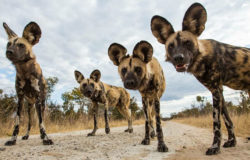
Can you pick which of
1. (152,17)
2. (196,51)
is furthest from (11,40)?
(196,51)

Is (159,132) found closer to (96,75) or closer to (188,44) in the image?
(188,44)

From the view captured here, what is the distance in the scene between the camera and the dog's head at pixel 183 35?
3592 mm

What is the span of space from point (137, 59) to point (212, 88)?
1776 millimetres

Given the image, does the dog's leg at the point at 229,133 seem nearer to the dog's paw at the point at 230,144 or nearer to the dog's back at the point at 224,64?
the dog's paw at the point at 230,144

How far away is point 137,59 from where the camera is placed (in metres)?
4.68

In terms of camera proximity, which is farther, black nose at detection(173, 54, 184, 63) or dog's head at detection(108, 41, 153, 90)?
dog's head at detection(108, 41, 153, 90)

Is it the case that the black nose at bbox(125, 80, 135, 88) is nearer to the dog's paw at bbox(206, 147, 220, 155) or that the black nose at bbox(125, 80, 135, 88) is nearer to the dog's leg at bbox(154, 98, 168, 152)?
the dog's leg at bbox(154, 98, 168, 152)

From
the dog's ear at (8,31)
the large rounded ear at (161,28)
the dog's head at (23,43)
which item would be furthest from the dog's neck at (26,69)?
the large rounded ear at (161,28)

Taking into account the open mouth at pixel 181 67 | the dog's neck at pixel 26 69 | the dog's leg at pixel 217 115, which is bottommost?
the dog's leg at pixel 217 115

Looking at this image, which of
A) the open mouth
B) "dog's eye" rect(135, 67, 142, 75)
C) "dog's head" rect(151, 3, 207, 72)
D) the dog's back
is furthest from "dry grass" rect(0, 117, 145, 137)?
the dog's back

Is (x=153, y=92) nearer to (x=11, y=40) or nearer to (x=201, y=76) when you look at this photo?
(x=201, y=76)

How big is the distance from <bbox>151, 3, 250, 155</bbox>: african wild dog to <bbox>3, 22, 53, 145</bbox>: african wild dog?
3373 mm

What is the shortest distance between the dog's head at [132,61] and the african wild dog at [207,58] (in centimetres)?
59

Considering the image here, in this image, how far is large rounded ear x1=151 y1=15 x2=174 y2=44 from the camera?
13.8 ft
